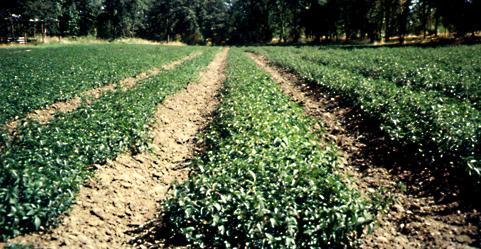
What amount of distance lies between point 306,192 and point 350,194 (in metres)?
0.63

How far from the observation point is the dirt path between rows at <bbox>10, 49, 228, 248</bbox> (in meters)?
5.17

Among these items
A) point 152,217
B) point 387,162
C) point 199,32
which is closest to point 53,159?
point 152,217

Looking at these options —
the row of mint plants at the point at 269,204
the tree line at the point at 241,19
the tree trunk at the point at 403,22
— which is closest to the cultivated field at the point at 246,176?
the row of mint plants at the point at 269,204

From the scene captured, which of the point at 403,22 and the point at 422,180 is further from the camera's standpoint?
A: the point at 403,22

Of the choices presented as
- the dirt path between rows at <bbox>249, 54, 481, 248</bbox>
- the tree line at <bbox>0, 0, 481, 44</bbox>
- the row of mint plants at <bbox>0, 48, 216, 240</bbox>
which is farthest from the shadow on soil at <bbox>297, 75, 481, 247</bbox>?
the tree line at <bbox>0, 0, 481, 44</bbox>

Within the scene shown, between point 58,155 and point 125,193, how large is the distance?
1.54 meters

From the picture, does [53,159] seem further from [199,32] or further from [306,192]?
[199,32]

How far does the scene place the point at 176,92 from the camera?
51.5 ft

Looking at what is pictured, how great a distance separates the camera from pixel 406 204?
20.6 feet

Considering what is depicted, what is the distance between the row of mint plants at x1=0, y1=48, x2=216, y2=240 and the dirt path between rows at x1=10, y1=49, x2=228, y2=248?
261 millimetres

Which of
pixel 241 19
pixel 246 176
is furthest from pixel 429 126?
pixel 241 19

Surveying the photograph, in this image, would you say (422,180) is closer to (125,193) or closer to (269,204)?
(269,204)

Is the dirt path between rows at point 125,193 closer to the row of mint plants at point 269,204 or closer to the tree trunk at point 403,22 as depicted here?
the row of mint plants at point 269,204

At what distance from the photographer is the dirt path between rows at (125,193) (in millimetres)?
5168
